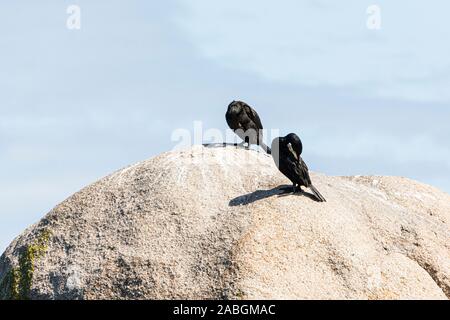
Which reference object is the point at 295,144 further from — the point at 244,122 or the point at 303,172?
the point at 244,122

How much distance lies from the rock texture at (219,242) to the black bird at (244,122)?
1.33 meters

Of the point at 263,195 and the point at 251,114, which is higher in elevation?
the point at 251,114

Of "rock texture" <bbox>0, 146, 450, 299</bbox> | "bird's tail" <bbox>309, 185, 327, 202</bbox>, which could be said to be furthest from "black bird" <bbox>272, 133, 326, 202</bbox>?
"rock texture" <bbox>0, 146, 450, 299</bbox>

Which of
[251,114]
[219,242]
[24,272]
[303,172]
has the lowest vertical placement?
[24,272]

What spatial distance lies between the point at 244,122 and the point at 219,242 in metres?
4.88

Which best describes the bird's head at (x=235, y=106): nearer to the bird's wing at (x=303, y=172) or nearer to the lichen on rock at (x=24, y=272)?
the bird's wing at (x=303, y=172)

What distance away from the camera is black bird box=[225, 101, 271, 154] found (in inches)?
807

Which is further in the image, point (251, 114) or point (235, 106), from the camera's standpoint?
point (251, 114)

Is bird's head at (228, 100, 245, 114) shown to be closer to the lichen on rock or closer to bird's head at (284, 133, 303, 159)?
bird's head at (284, 133, 303, 159)

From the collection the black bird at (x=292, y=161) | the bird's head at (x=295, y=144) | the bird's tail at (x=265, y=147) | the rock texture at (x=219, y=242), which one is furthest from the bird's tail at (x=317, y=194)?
the bird's tail at (x=265, y=147)

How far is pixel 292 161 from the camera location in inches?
696

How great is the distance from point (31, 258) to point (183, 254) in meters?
3.31

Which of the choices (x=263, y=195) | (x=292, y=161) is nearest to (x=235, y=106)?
(x=292, y=161)
